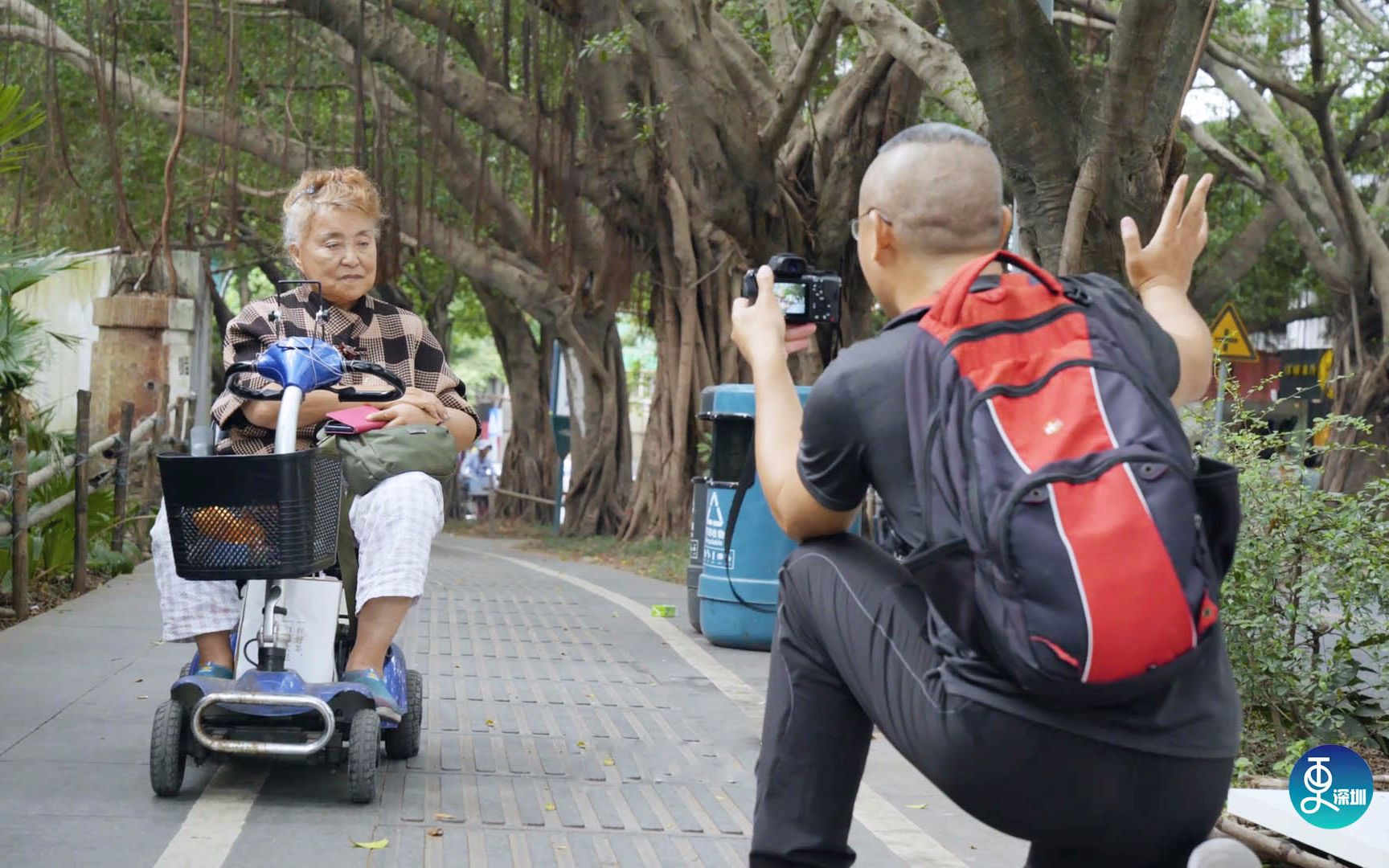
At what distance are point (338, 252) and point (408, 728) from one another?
1453mm

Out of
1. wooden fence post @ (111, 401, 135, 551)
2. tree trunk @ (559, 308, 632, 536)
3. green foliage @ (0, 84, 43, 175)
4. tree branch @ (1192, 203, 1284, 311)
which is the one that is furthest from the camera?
tree trunk @ (559, 308, 632, 536)

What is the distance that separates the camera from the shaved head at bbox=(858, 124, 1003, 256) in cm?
263

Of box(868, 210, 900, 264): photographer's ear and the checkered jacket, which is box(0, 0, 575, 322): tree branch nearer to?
the checkered jacket

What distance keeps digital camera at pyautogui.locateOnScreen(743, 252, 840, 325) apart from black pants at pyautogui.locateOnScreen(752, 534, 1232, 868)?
37.6 inches

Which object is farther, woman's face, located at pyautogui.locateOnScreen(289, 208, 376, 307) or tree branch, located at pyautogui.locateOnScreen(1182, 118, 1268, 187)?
tree branch, located at pyautogui.locateOnScreen(1182, 118, 1268, 187)

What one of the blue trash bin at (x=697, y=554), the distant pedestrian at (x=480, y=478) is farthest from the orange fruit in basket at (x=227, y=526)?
the distant pedestrian at (x=480, y=478)

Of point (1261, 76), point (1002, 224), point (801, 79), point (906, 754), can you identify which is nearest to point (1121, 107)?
point (1002, 224)

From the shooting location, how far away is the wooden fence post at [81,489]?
8.86 metres

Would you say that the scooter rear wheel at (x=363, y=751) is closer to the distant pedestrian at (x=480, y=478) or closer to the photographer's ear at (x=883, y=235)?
the photographer's ear at (x=883, y=235)

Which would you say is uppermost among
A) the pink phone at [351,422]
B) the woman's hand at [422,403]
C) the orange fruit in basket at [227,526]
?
the woman's hand at [422,403]

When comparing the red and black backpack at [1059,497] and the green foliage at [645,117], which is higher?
the green foliage at [645,117]

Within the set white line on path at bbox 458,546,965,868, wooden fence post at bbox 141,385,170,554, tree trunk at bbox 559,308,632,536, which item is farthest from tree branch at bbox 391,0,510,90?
white line on path at bbox 458,546,965,868

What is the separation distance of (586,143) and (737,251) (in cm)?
219

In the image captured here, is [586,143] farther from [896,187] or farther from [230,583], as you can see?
[896,187]
